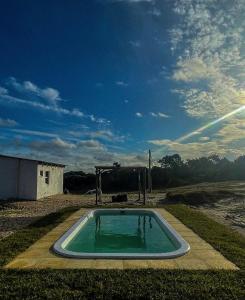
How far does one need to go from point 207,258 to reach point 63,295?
323cm

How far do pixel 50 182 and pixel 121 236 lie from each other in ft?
46.1

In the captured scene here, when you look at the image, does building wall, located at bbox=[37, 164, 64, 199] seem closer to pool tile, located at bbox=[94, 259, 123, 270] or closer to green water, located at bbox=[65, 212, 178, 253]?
green water, located at bbox=[65, 212, 178, 253]

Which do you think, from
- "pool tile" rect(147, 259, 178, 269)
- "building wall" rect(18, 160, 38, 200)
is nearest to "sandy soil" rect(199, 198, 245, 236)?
"pool tile" rect(147, 259, 178, 269)

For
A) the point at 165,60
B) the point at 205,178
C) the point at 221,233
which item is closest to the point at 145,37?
the point at 165,60

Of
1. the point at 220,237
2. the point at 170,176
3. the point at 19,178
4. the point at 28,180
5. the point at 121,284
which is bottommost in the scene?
the point at 121,284

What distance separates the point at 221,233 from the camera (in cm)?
987

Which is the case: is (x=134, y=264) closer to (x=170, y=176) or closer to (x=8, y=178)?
(x=8, y=178)

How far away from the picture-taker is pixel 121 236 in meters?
12.1

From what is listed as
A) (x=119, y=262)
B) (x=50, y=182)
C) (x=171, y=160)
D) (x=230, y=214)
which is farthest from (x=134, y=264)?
(x=171, y=160)

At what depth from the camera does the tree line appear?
137 feet

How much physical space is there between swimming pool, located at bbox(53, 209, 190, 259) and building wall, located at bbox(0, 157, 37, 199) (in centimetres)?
732

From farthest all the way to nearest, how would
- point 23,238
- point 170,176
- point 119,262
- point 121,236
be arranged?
point 170,176 < point 121,236 < point 23,238 < point 119,262

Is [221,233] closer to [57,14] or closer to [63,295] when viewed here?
[63,295]

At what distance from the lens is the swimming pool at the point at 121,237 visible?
7.36 m
